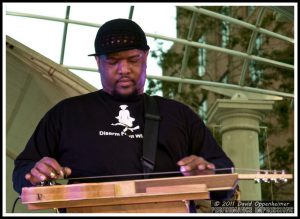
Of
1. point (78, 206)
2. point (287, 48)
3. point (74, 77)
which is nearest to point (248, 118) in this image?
point (74, 77)

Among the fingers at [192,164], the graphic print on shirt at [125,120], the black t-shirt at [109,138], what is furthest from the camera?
the graphic print on shirt at [125,120]

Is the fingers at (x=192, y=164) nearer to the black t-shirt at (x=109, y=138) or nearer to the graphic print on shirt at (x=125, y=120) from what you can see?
the black t-shirt at (x=109, y=138)

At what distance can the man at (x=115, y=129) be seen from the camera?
149 inches

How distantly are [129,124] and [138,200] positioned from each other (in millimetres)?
882

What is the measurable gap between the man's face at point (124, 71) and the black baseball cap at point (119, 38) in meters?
0.03

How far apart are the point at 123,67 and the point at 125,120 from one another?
28cm

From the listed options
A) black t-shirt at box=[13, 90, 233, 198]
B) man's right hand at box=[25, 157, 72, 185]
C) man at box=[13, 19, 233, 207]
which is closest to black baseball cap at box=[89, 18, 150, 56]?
man at box=[13, 19, 233, 207]

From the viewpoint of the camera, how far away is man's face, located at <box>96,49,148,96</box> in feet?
12.7

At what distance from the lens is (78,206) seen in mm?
3131

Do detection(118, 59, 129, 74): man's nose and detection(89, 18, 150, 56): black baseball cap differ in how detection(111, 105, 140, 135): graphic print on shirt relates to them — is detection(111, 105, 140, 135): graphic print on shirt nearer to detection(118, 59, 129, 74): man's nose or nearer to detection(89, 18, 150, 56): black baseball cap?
detection(118, 59, 129, 74): man's nose

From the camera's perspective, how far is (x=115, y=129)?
152 inches

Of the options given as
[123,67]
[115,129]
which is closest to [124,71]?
A: [123,67]

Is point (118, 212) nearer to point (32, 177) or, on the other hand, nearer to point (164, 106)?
point (32, 177)

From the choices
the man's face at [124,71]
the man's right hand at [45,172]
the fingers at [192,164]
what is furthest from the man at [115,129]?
the fingers at [192,164]
